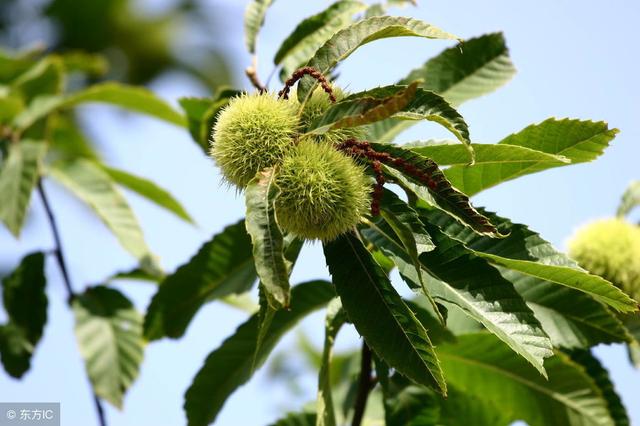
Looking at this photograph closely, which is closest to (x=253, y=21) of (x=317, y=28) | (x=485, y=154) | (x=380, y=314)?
(x=317, y=28)

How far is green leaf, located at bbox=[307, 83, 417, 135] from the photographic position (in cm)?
112

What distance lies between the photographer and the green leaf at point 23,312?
2.35 metres

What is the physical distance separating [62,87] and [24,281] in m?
0.67

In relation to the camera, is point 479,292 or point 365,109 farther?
point 479,292

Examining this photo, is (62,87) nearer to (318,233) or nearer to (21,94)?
(21,94)

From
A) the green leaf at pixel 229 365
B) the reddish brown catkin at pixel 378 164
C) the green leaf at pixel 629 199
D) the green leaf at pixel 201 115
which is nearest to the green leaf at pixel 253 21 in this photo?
the green leaf at pixel 201 115

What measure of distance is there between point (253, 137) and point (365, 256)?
0.88 ft

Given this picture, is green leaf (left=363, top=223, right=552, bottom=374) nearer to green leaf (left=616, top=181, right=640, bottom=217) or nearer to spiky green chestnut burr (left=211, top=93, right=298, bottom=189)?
spiky green chestnut burr (left=211, top=93, right=298, bottom=189)

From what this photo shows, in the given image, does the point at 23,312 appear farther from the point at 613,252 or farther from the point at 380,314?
the point at 613,252

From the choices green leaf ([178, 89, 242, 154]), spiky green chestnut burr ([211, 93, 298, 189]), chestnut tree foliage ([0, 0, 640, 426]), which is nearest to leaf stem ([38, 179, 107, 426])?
chestnut tree foliage ([0, 0, 640, 426])

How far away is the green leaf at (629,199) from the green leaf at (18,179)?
1.65 m

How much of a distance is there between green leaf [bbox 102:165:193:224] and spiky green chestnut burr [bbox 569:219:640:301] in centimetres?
117

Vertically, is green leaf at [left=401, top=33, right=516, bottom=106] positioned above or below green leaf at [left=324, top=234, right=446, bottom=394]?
above

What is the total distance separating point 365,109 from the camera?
116 cm
